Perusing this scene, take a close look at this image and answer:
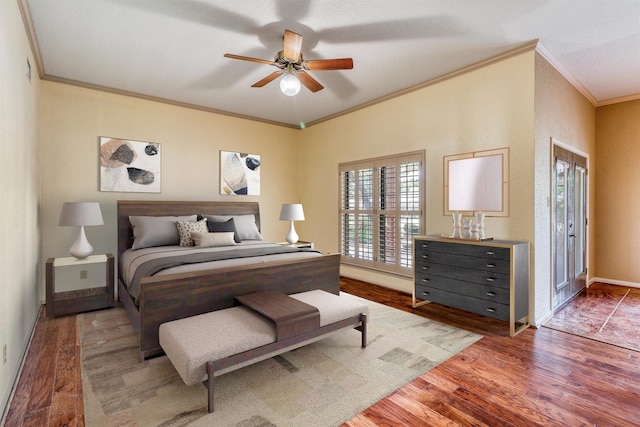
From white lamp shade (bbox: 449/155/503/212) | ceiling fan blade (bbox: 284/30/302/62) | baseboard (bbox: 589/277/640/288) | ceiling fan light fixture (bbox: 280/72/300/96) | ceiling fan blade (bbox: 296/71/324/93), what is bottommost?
baseboard (bbox: 589/277/640/288)

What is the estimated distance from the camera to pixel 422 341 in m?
2.75

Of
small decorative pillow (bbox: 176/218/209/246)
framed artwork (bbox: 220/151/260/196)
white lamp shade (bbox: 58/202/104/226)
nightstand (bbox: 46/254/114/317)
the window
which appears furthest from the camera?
framed artwork (bbox: 220/151/260/196)

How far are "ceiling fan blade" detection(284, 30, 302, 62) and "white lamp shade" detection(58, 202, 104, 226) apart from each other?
275 cm

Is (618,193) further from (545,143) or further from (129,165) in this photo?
(129,165)

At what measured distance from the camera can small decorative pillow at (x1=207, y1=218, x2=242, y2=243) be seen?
4109 millimetres

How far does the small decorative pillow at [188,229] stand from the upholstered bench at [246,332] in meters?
1.72

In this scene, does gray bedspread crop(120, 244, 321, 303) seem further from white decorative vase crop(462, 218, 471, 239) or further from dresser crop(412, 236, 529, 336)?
white decorative vase crop(462, 218, 471, 239)

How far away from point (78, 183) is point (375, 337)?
400 centimetres

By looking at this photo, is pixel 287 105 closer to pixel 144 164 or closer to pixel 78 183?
pixel 144 164

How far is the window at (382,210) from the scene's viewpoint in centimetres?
420

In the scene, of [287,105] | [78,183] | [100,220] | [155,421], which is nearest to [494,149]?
[287,105]

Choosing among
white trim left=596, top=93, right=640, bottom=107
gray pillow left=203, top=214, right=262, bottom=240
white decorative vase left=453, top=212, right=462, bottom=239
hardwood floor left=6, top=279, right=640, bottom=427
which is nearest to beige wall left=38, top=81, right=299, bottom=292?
gray pillow left=203, top=214, right=262, bottom=240

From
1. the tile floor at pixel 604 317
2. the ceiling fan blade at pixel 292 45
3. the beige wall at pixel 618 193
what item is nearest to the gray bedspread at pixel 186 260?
the ceiling fan blade at pixel 292 45

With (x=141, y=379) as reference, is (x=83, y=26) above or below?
above
